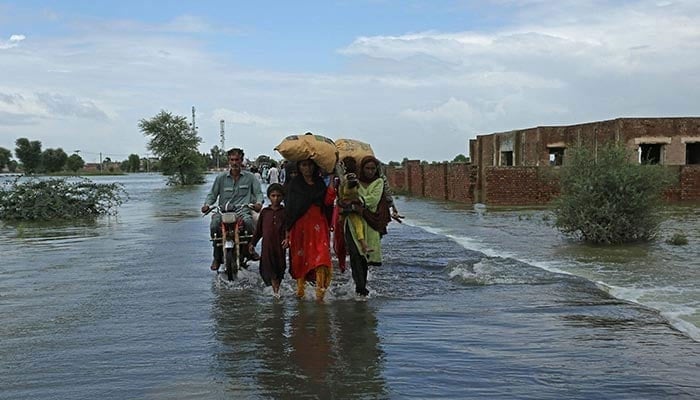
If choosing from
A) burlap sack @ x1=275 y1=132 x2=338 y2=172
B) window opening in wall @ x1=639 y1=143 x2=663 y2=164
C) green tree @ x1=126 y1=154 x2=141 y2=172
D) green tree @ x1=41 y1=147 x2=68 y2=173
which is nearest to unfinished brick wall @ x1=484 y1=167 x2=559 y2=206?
window opening in wall @ x1=639 y1=143 x2=663 y2=164

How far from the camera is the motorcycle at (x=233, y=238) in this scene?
31.3 ft

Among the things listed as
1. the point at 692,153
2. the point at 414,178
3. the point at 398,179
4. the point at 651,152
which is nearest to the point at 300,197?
the point at 651,152

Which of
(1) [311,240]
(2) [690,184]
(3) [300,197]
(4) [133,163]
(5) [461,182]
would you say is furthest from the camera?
(4) [133,163]

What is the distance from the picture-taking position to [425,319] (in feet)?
24.7

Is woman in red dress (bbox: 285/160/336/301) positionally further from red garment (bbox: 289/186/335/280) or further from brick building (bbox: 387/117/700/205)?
brick building (bbox: 387/117/700/205)

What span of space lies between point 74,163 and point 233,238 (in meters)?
138

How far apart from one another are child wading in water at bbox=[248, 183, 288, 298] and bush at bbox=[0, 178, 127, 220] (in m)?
15.7

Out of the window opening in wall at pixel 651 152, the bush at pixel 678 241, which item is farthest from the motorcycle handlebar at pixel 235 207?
the window opening in wall at pixel 651 152

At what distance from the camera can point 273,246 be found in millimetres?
8578

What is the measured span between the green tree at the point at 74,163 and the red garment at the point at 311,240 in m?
135

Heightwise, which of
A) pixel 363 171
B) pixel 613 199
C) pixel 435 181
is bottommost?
pixel 435 181

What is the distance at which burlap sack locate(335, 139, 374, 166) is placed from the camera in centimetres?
989

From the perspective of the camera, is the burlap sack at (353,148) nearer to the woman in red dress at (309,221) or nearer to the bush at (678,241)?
the woman in red dress at (309,221)

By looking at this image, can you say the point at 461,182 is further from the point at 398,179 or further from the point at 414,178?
the point at 398,179
